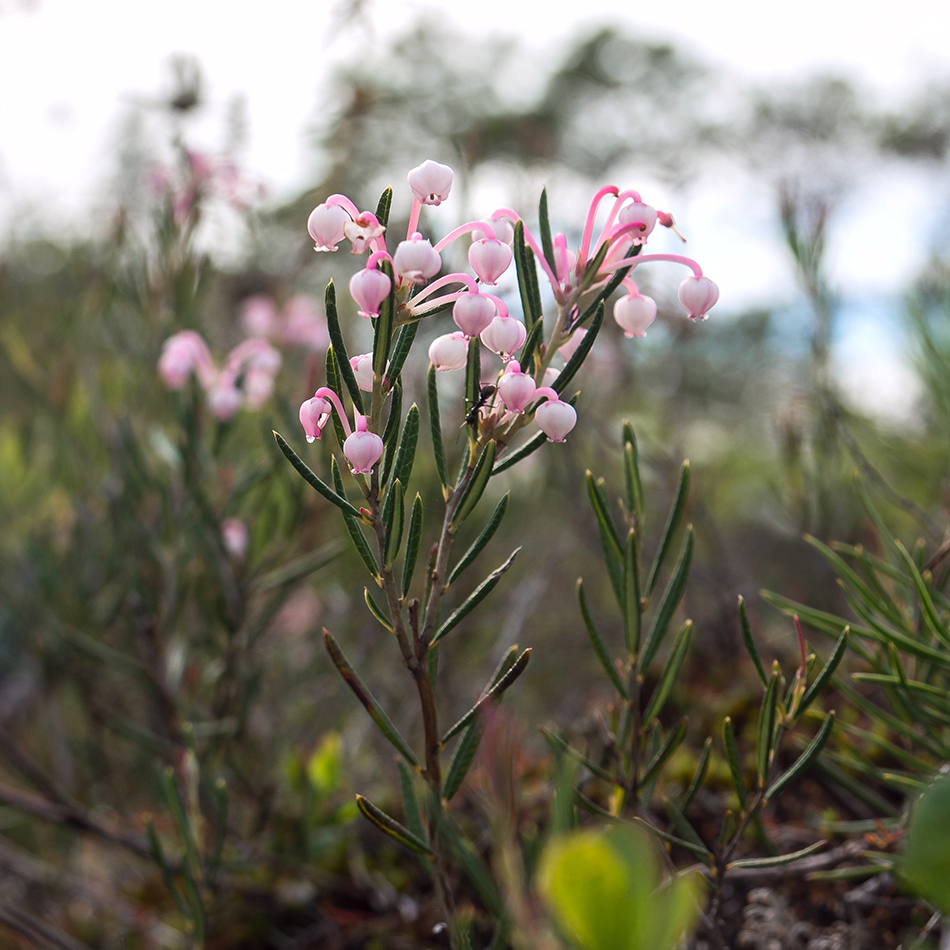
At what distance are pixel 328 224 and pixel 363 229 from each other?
0.11 feet

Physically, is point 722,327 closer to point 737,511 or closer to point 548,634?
point 737,511

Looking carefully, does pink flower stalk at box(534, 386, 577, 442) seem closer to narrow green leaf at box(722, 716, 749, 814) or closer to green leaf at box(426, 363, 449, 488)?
green leaf at box(426, 363, 449, 488)

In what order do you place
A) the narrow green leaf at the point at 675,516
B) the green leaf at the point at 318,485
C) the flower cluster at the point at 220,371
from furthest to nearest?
1. the flower cluster at the point at 220,371
2. the narrow green leaf at the point at 675,516
3. the green leaf at the point at 318,485

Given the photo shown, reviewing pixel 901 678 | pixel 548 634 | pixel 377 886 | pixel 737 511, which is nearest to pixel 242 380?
pixel 377 886

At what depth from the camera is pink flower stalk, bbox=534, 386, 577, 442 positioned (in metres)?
0.38

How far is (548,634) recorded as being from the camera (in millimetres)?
1971

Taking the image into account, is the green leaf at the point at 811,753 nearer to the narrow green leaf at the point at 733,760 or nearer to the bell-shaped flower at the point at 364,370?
the narrow green leaf at the point at 733,760

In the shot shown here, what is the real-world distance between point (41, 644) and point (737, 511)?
214cm

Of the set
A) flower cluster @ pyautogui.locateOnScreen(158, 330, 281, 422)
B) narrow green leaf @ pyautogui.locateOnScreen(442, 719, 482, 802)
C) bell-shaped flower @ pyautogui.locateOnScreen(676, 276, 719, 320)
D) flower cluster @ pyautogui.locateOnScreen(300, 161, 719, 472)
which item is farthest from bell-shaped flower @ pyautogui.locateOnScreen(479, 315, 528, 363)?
flower cluster @ pyautogui.locateOnScreen(158, 330, 281, 422)

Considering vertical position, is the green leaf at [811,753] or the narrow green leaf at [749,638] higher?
the narrow green leaf at [749,638]

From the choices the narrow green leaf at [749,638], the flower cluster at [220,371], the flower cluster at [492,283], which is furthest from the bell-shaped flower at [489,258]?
the flower cluster at [220,371]

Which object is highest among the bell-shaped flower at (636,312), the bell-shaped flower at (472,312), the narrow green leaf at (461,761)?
the bell-shaped flower at (636,312)

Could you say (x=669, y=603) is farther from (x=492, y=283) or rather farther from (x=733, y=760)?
(x=492, y=283)

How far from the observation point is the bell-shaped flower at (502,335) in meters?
0.40
